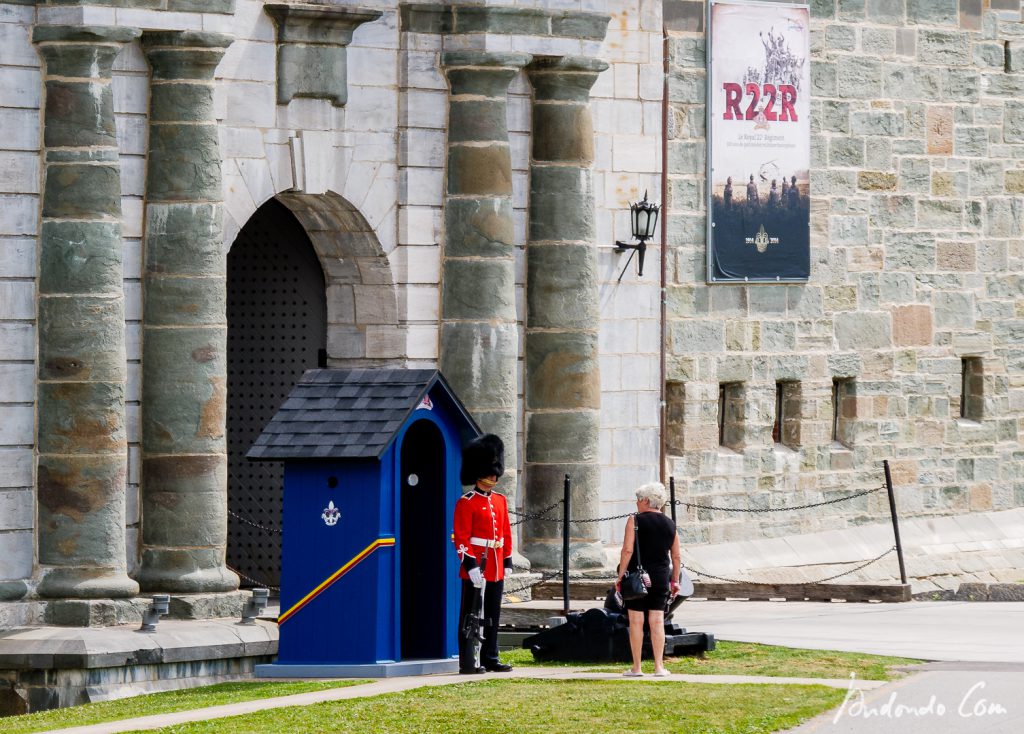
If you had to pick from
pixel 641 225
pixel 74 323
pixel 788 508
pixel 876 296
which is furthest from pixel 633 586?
pixel 876 296

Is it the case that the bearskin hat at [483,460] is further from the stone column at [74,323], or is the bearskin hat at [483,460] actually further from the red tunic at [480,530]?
the stone column at [74,323]

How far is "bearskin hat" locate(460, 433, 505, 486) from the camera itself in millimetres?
16500

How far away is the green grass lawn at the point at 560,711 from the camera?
13750 millimetres

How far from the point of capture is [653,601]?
16.2m

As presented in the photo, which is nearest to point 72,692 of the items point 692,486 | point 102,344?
point 102,344

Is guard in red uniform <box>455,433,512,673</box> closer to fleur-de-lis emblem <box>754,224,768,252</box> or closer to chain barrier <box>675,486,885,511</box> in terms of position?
chain barrier <box>675,486,885,511</box>

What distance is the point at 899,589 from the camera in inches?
838

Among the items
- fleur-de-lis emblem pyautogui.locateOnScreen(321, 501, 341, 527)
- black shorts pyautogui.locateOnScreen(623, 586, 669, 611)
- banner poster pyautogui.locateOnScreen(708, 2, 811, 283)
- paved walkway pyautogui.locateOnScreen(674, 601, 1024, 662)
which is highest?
banner poster pyautogui.locateOnScreen(708, 2, 811, 283)

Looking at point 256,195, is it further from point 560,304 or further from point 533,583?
point 533,583

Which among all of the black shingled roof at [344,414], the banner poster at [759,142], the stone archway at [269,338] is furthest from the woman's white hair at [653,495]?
the banner poster at [759,142]

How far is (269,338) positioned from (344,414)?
5757 mm

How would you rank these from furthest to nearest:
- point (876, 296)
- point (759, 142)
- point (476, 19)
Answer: point (876, 296), point (759, 142), point (476, 19)

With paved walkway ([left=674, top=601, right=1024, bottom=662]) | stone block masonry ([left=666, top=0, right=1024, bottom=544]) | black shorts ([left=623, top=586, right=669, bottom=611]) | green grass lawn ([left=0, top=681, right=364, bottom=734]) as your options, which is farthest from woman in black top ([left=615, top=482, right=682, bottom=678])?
stone block masonry ([left=666, top=0, right=1024, bottom=544])

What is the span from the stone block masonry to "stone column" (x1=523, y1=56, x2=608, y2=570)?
64.0 inches
